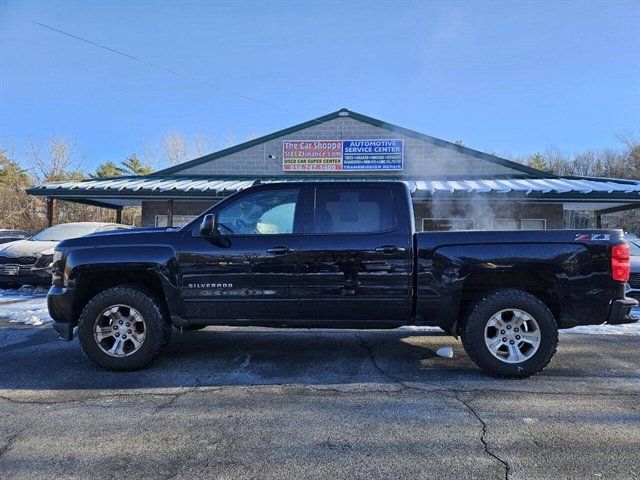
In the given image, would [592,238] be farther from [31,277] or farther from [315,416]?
[31,277]

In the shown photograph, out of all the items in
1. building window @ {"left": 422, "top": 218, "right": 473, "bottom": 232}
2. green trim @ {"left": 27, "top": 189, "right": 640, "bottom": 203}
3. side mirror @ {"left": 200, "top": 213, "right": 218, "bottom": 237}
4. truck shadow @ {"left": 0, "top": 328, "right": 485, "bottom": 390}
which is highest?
green trim @ {"left": 27, "top": 189, "right": 640, "bottom": 203}

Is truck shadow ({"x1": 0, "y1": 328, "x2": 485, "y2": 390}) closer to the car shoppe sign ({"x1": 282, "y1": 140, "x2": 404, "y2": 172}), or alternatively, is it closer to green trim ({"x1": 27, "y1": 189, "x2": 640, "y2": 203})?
green trim ({"x1": 27, "y1": 189, "x2": 640, "y2": 203})

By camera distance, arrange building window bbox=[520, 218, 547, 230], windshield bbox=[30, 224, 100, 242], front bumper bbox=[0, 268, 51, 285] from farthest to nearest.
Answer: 1. building window bbox=[520, 218, 547, 230]
2. windshield bbox=[30, 224, 100, 242]
3. front bumper bbox=[0, 268, 51, 285]

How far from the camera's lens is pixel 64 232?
12.1 meters

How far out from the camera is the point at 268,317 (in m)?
4.86

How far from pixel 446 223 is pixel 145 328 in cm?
1141

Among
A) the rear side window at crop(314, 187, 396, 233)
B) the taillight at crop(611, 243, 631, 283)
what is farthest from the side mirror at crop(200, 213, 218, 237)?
the taillight at crop(611, 243, 631, 283)

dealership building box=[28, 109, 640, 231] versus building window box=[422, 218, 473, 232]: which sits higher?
dealership building box=[28, 109, 640, 231]

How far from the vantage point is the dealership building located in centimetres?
1332

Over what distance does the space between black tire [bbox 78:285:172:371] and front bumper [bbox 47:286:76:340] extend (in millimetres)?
176

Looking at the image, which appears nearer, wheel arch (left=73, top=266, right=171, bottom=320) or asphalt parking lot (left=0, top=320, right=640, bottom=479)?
asphalt parking lot (left=0, top=320, right=640, bottom=479)

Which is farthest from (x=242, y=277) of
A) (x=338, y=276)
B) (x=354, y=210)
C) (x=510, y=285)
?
(x=510, y=285)

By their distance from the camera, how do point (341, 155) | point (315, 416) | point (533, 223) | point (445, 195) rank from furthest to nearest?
point (341, 155) → point (533, 223) → point (445, 195) → point (315, 416)

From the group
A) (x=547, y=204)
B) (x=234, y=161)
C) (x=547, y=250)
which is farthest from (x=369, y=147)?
(x=547, y=250)
